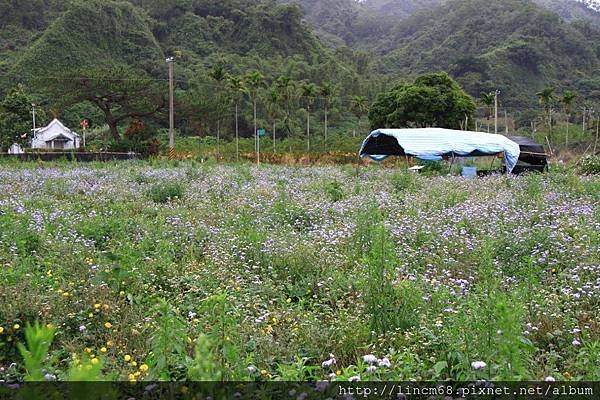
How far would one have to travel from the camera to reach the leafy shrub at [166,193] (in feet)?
32.4

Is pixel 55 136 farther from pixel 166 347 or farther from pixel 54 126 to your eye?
pixel 166 347

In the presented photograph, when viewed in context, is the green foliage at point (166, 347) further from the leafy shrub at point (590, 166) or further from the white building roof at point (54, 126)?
the white building roof at point (54, 126)

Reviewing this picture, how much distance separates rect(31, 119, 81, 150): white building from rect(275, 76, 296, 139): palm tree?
19.6 meters

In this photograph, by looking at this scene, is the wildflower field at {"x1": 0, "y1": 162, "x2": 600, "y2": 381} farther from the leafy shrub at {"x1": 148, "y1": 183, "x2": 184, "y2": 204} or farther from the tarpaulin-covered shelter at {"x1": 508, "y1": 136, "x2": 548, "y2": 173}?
the tarpaulin-covered shelter at {"x1": 508, "y1": 136, "x2": 548, "y2": 173}

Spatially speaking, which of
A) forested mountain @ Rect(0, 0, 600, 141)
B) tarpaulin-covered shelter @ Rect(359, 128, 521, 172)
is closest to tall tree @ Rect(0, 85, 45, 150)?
forested mountain @ Rect(0, 0, 600, 141)

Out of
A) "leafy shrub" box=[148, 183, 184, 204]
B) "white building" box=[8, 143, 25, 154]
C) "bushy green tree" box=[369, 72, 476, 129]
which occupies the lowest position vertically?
"leafy shrub" box=[148, 183, 184, 204]

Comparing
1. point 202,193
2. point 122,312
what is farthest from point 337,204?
point 122,312

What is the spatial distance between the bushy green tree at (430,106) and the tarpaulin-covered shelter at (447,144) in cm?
1896

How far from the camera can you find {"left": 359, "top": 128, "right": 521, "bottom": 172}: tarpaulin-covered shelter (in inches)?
693

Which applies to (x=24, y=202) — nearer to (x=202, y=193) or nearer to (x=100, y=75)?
(x=202, y=193)

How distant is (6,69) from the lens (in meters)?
55.9

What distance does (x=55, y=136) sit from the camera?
4997 cm

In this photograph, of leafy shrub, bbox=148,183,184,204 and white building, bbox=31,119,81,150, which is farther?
white building, bbox=31,119,81,150

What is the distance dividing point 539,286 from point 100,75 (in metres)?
34.8
